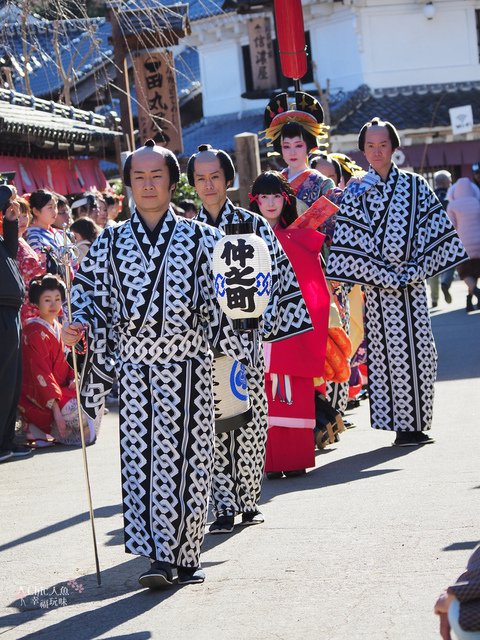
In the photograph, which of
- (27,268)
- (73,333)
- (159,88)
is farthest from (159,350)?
(159,88)

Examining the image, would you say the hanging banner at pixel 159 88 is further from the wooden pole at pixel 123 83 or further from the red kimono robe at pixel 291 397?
the red kimono robe at pixel 291 397

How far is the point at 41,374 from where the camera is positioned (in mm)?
10539

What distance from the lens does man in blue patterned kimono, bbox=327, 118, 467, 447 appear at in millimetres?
9008

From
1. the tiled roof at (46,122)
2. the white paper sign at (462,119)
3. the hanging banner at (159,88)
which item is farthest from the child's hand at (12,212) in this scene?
the white paper sign at (462,119)

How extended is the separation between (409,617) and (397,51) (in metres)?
31.2

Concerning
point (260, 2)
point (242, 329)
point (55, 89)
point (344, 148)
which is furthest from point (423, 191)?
point (344, 148)

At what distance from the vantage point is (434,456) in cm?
830

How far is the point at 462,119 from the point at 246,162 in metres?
20.3

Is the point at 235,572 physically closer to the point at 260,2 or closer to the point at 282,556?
the point at 282,556

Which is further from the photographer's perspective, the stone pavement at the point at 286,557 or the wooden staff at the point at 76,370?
the wooden staff at the point at 76,370

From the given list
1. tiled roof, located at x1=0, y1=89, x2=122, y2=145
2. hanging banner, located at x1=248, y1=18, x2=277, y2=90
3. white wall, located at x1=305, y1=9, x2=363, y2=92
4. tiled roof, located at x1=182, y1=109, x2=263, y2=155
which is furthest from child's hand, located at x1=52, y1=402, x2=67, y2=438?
white wall, located at x1=305, y1=9, x2=363, y2=92

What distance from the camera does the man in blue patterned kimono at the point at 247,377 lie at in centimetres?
684

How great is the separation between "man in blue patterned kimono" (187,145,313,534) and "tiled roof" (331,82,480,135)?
25.4 meters

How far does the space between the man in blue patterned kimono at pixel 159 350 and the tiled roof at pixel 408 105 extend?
2676cm
